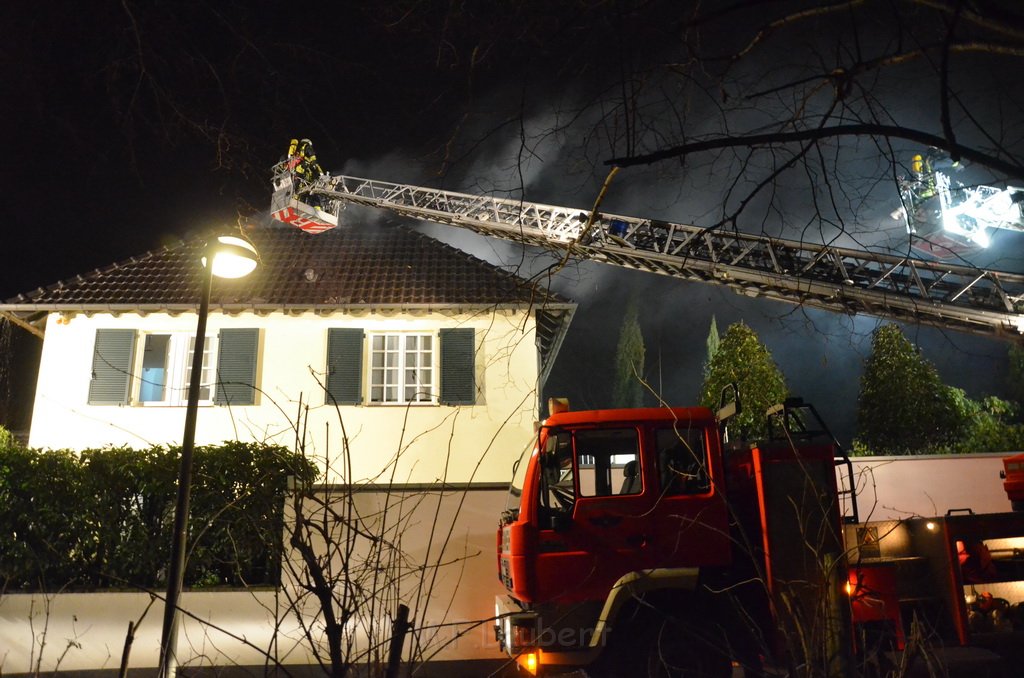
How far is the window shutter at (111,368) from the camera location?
1416 cm

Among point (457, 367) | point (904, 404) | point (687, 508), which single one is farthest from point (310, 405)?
point (904, 404)

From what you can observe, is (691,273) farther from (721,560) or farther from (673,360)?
(673,360)

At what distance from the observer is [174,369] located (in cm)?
1454

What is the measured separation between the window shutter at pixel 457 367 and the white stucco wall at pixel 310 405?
0.21m

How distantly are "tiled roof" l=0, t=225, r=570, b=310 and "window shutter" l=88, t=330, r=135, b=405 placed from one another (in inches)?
26.5

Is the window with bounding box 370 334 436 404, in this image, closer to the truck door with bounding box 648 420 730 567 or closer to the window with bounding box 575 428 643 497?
the window with bounding box 575 428 643 497

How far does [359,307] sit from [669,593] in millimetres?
10094

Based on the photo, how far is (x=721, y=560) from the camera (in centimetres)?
612

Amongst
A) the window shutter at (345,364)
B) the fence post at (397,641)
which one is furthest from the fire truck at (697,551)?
the window shutter at (345,364)

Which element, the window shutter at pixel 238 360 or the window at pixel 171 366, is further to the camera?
the window at pixel 171 366

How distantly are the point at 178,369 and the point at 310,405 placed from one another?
10.1ft

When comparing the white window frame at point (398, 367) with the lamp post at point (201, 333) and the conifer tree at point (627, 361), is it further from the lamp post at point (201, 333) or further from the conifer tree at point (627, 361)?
the conifer tree at point (627, 361)

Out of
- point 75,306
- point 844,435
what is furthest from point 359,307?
point 844,435

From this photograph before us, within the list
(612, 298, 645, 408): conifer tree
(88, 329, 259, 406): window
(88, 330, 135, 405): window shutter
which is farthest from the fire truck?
(612, 298, 645, 408): conifer tree
